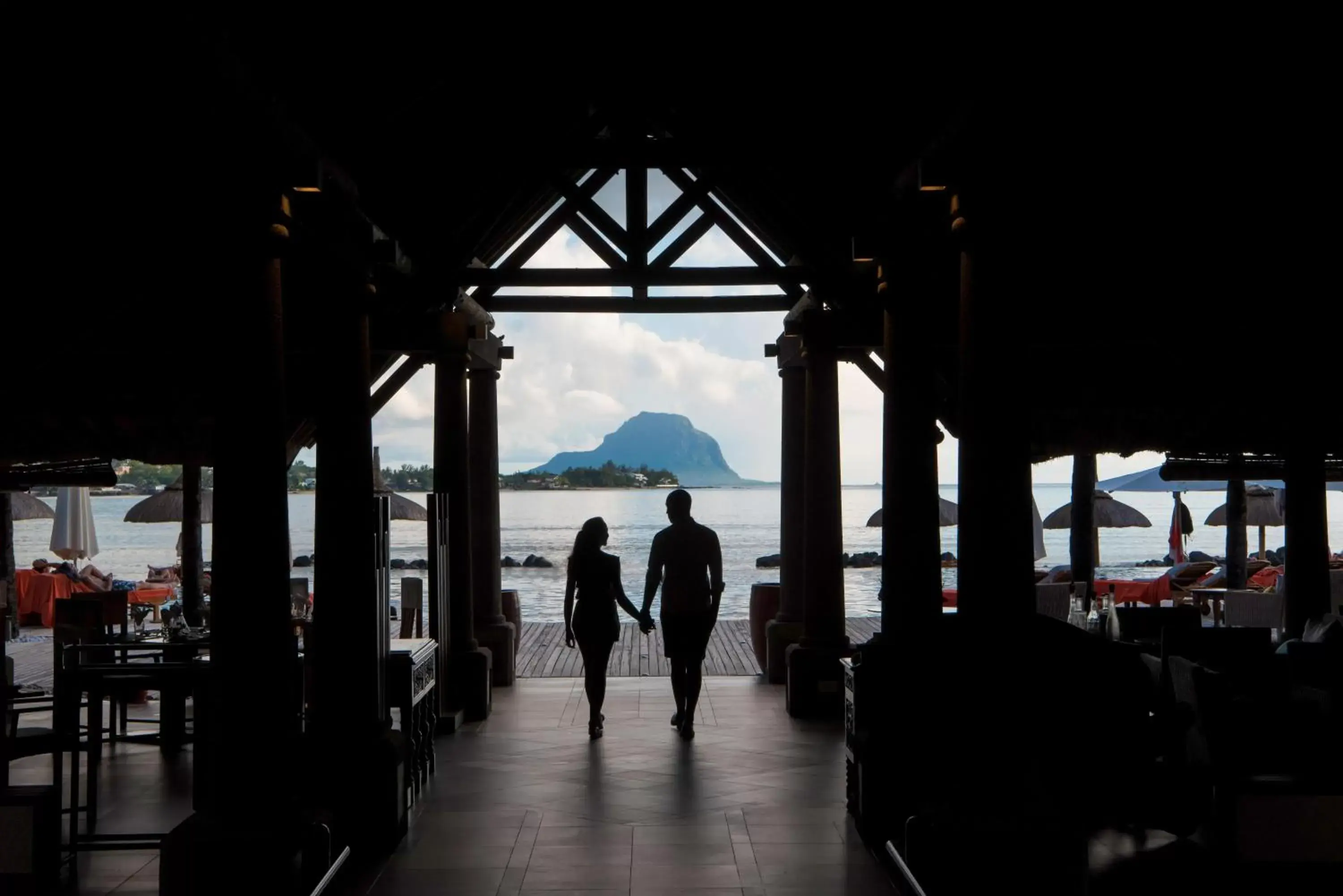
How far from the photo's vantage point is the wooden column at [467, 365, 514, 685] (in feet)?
33.8

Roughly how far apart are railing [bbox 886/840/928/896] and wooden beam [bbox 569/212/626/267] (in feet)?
22.2

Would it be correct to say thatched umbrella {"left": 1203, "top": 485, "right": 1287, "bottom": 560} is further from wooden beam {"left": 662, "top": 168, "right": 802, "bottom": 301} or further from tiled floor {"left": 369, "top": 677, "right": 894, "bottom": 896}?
tiled floor {"left": 369, "top": 677, "right": 894, "bottom": 896}

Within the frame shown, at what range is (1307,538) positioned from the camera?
28.1 ft

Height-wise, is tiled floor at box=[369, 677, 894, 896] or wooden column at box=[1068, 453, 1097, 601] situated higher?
wooden column at box=[1068, 453, 1097, 601]

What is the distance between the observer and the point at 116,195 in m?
5.10

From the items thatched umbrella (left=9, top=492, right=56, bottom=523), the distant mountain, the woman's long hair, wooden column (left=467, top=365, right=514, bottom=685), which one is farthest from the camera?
the distant mountain

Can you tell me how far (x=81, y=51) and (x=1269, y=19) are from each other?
3213 mm

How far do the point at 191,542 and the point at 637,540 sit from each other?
50221mm

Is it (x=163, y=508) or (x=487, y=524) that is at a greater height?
(x=163, y=508)

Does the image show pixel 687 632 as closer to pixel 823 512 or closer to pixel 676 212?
pixel 823 512

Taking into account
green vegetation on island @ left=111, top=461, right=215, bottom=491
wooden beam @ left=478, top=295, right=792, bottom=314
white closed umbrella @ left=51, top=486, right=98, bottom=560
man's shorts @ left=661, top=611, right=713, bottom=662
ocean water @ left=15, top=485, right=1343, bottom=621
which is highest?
wooden beam @ left=478, top=295, right=792, bottom=314

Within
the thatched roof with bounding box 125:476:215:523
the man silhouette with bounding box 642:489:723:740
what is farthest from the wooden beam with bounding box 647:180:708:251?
the thatched roof with bounding box 125:476:215:523

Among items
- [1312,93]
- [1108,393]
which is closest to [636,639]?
[1108,393]

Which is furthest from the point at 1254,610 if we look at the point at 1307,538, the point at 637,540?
the point at 637,540
